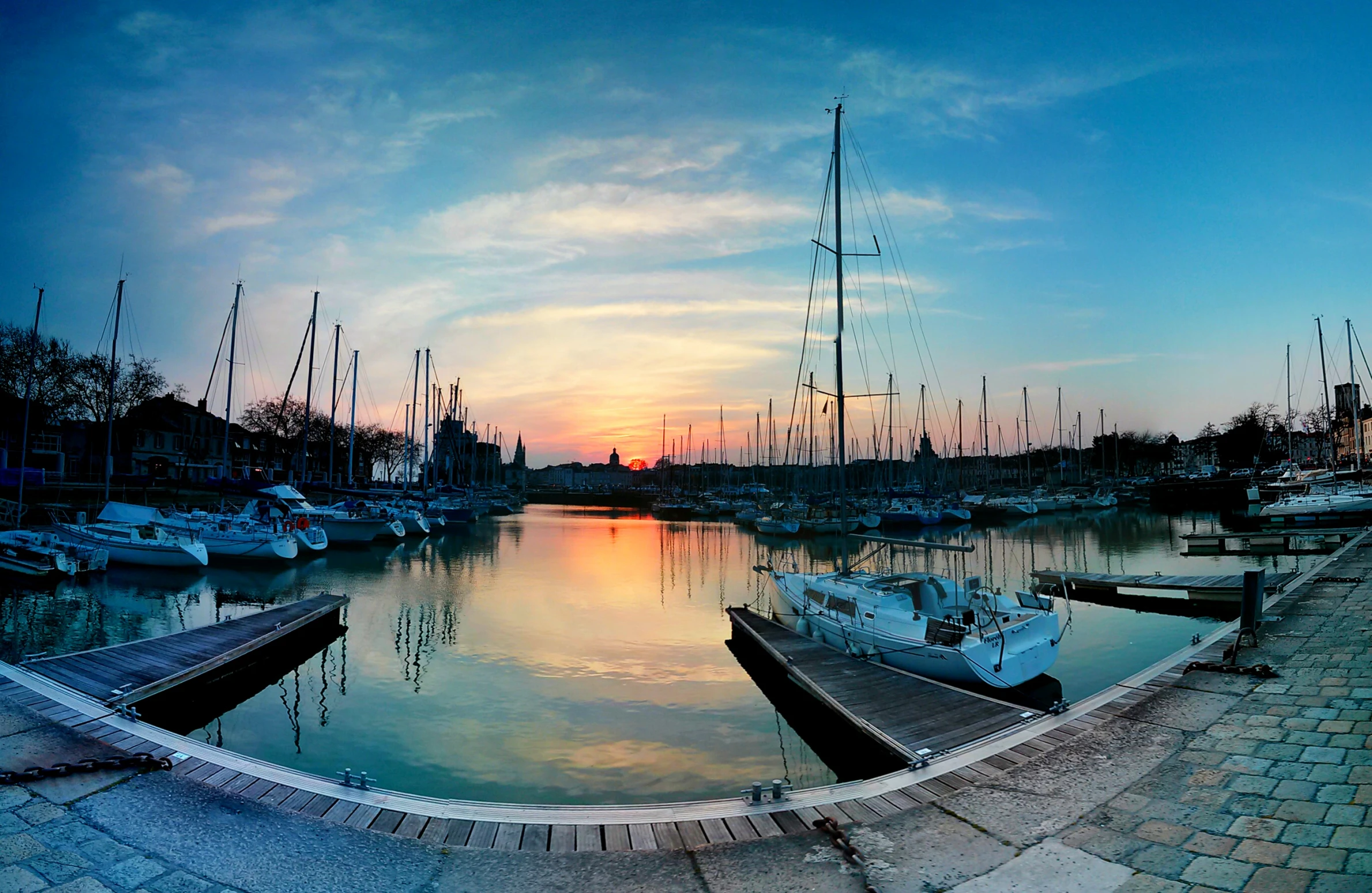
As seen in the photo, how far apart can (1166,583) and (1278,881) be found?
25.2 meters

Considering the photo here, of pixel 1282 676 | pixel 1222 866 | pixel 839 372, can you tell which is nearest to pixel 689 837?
pixel 1222 866

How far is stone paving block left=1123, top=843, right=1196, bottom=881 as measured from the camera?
5.47m

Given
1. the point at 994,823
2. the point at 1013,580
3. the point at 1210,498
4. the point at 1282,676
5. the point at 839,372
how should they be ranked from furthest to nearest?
the point at 1210,498 < the point at 1013,580 < the point at 839,372 < the point at 1282,676 < the point at 994,823

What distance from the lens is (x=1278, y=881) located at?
520 cm

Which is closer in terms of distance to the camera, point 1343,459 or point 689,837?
point 689,837

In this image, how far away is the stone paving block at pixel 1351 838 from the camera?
5.57m

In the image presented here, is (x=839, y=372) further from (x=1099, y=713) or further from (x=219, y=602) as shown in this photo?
(x=219, y=602)

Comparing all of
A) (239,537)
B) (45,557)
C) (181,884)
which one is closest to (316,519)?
(239,537)

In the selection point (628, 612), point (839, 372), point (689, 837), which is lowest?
point (628, 612)

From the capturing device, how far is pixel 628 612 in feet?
87.4

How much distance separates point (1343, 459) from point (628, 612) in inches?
4021

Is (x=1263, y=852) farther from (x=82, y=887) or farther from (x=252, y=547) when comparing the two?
(x=252, y=547)

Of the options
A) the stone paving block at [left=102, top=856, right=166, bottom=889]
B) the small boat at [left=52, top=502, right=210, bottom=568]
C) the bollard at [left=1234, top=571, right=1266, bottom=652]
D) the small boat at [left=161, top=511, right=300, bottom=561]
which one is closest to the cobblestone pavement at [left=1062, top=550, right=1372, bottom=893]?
the bollard at [left=1234, top=571, right=1266, bottom=652]

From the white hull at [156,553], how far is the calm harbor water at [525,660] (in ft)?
2.19
